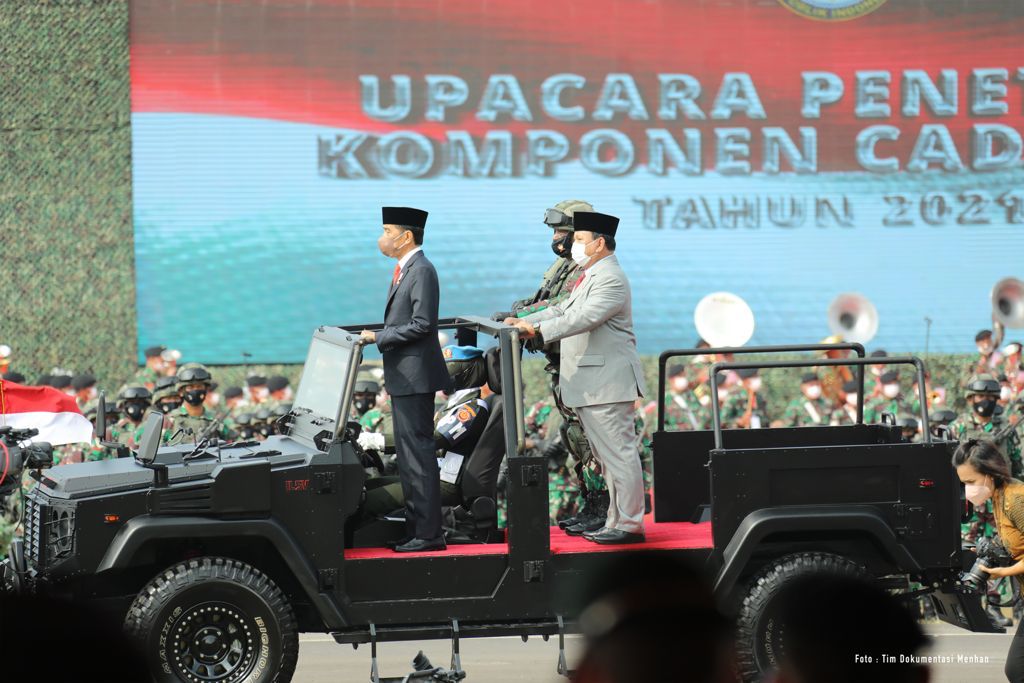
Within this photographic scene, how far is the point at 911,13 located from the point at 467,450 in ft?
47.0

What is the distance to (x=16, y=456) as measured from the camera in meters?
8.48

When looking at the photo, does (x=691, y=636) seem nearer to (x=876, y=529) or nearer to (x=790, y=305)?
(x=876, y=529)

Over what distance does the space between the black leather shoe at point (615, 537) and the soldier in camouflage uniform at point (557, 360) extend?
0.61 m

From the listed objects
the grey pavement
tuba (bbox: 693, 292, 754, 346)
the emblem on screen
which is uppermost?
the emblem on screen

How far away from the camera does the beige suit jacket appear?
799 centimetres

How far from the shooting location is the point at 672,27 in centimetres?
1978

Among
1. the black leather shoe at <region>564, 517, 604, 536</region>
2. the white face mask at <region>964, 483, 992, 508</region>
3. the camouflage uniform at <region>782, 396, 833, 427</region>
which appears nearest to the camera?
the white face mask at <region>964, 483, 992, 508</region>

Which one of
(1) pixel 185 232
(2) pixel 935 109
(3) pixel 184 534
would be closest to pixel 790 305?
(2) pixel 935 109

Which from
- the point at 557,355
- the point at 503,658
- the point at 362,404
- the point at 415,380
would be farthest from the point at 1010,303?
the point at 415,380

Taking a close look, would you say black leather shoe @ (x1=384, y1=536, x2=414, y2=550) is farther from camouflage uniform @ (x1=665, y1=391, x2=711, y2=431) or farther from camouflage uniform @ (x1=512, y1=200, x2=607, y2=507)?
camouflage uniform @ (x1=665, y1=391, x2=711, y2=431)

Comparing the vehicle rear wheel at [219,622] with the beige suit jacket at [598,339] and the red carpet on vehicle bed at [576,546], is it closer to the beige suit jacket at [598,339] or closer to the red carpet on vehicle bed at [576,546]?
the red carpet on vehicle bed at [576,546]

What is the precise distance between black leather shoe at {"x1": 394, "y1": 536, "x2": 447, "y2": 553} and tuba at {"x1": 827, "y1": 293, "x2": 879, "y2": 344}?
12.5 metres

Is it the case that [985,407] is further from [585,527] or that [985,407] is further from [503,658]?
[585,527]

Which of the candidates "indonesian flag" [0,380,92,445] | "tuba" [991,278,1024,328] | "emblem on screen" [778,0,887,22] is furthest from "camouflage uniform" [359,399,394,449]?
"emblem on screen" [778,0,887,22]
